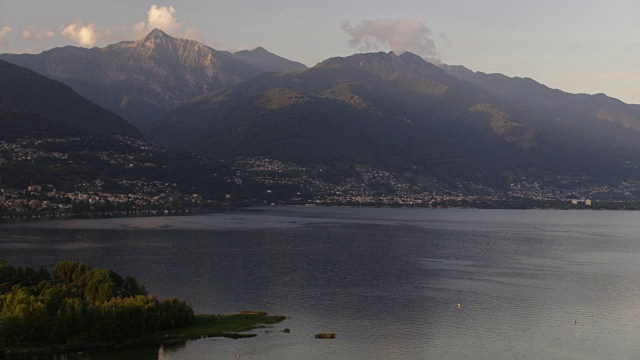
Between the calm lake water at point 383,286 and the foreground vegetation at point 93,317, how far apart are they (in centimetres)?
264

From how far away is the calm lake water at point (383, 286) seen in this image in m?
74.5

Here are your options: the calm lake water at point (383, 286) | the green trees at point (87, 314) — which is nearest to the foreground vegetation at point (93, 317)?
the green trees at point (87, 314)

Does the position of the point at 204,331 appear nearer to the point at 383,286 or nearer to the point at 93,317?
the point at 93,317

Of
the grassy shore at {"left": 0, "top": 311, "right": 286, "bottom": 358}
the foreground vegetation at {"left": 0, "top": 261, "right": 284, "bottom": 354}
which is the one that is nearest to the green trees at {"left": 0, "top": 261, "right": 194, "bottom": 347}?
the foreground vegetation at {"left": 0, "top": 261, "right": 284, "bottom": 354}

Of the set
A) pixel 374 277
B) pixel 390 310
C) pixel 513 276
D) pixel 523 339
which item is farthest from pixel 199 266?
pixel 523 339

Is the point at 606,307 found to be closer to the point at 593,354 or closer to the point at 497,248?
the point at 593,354

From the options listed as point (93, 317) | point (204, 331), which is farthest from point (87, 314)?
point (204, 331)

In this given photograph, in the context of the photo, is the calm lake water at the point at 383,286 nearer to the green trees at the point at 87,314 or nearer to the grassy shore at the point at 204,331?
the grassy shore at the point at 204,331

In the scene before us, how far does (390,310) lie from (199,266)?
1771 inches

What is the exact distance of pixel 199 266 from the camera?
126 m

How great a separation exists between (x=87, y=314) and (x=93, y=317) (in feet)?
2.21

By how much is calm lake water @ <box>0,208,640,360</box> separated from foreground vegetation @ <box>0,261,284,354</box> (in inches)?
104

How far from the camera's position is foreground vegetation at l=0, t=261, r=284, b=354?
66375 mm

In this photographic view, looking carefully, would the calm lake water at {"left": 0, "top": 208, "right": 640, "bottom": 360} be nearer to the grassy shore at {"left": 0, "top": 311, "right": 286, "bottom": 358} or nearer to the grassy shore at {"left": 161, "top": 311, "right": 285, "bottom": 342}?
the grassy shore at {"left": 0, "top": 311, "right": 286, "bottom": 358}
